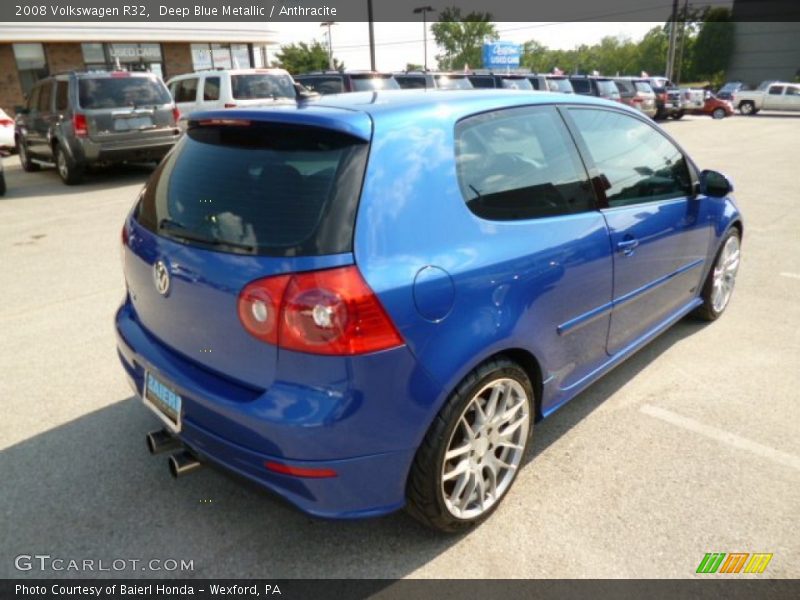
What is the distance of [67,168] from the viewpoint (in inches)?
431

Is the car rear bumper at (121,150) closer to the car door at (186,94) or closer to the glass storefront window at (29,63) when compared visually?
the car door at (186,94)

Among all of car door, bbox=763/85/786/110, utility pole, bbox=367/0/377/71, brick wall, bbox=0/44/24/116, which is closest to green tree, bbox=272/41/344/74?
utility pole, bbox=367/0/377/71

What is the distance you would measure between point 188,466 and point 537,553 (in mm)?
1396

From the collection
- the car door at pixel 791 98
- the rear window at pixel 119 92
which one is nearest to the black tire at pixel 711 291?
the rear window at pixel 119 92

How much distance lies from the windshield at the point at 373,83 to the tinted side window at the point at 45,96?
686cm

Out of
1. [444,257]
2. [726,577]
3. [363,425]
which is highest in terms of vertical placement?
[444,257]

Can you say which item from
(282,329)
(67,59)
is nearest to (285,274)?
(282,329)

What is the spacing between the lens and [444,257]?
84.8 inches

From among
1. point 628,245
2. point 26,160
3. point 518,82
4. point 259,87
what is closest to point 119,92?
point 259,87

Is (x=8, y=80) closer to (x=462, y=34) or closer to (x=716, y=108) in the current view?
(x=716, y=108)

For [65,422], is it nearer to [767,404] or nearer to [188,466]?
[188,466]

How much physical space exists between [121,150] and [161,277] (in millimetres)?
9407

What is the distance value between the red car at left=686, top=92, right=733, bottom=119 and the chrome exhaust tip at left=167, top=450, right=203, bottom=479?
108 feet

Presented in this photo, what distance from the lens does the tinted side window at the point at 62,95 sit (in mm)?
10578
